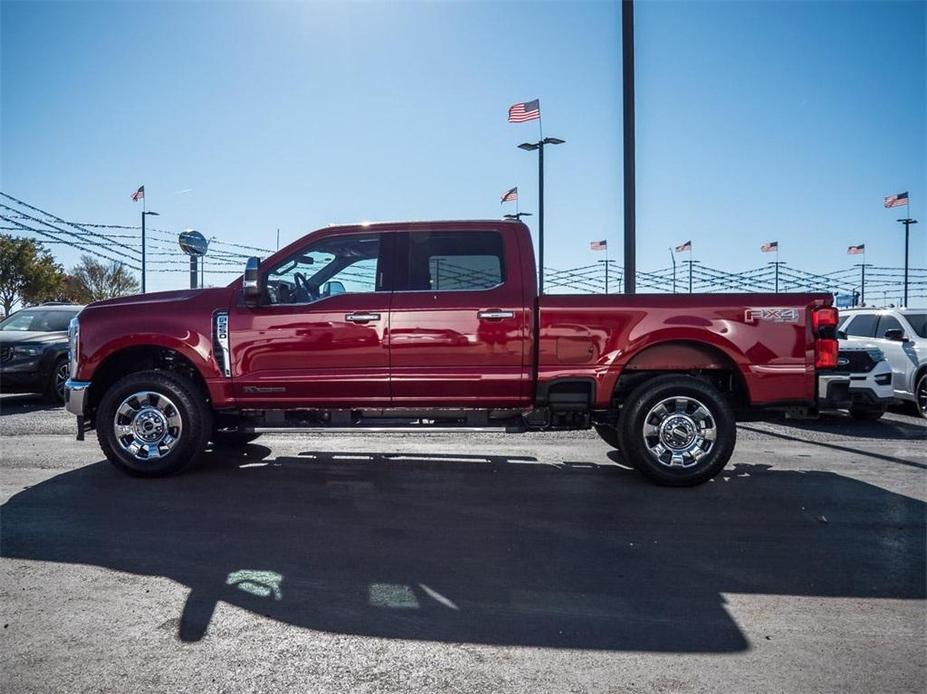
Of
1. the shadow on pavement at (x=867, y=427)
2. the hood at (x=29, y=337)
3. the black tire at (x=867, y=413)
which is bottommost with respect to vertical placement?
the shadow on pavement at (x=867, y=427)

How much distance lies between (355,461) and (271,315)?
1.69 m

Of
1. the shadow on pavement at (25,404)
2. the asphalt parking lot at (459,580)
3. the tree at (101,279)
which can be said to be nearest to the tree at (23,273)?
the tree at (101,279)

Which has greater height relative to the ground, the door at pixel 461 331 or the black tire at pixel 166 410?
the door at pixel 461 331

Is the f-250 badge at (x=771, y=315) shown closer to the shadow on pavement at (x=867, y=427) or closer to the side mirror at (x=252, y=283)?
the shadow on pavement at (x=867, y=427)

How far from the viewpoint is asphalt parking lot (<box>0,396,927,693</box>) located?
245cm

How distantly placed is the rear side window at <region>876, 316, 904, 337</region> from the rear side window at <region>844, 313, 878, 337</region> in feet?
0.41

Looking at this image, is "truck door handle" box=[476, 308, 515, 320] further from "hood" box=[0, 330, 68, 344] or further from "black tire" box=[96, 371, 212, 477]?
"hood" box=[0, 330, 68, 344]

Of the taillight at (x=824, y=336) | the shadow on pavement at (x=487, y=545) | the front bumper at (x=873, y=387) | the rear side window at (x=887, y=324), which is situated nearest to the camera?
the shadow on pavement at (x=487, y=545)

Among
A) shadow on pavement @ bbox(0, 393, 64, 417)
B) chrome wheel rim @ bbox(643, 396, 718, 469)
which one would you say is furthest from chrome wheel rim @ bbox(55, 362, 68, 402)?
chrome wheel rim @ bbox(643, 396, 718, 469)

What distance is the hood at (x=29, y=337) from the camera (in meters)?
10.5

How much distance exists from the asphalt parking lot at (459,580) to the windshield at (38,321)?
22.6ft

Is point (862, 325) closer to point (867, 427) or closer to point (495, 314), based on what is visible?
point (867, 427)

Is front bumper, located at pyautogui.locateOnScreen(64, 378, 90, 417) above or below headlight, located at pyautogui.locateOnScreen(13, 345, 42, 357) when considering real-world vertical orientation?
below

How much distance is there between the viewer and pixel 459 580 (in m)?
3.28
